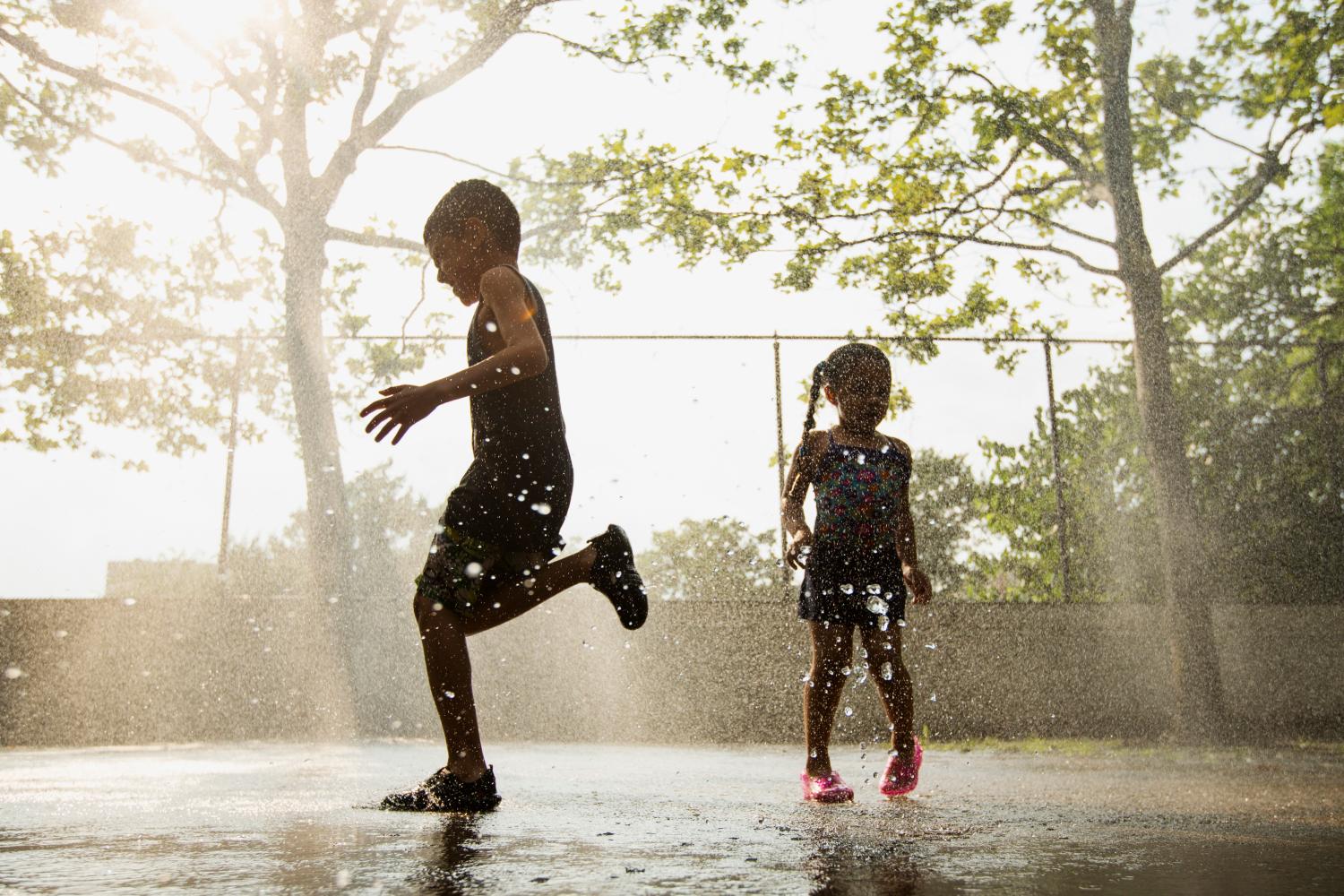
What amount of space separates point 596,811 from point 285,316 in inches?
282

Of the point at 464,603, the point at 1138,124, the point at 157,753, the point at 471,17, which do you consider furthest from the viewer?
the point at 471,17

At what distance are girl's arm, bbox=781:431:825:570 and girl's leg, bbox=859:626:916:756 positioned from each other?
334 millimetres

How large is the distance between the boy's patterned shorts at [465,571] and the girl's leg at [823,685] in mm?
1111

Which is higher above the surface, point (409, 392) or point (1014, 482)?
point (1014, 482)

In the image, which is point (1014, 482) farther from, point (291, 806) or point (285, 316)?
point (291, 806)

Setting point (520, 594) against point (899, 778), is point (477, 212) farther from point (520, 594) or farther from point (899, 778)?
point (899, 778)

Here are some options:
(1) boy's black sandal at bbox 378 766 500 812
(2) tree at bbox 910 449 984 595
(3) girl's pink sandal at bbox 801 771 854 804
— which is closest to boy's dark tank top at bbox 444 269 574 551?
(1) boy's black sandal at bbox 378 766 500 812

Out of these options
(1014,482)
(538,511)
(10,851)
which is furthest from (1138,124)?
(10,851)

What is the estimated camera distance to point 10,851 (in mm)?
2490

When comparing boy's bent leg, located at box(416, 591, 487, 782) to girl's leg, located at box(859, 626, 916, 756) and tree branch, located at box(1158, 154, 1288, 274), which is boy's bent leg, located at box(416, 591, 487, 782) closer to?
girl's leg, located at box(859, 626, 916, 756)

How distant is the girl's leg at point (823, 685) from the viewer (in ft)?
12.9

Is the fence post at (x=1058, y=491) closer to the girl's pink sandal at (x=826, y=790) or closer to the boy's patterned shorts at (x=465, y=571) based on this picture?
the girl's pink sandal at (x=826, y=790)

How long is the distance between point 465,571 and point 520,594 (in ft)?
0.61

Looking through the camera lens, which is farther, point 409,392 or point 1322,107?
point 1322,107
